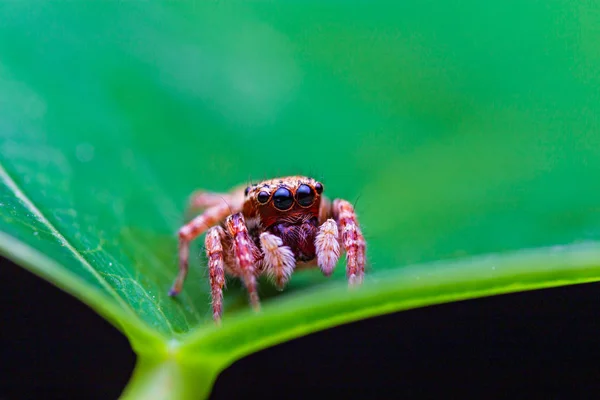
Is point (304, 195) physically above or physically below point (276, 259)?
above

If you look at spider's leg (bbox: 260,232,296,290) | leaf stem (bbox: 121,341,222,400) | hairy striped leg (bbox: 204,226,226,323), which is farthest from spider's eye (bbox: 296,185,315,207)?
leaf stem (bbox: 121,341,222,400)

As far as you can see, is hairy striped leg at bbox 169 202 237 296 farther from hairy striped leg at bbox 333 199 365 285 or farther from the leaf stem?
the leaf stem

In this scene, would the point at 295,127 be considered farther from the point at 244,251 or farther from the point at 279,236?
the point at 244,251

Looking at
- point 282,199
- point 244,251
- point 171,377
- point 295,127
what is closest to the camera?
point 171,377

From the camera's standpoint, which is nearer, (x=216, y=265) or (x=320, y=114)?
(x=216, y=265)

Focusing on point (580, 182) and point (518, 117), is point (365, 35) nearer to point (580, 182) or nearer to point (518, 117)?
point (518, 117)

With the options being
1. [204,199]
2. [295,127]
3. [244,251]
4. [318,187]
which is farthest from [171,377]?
[295,127]
